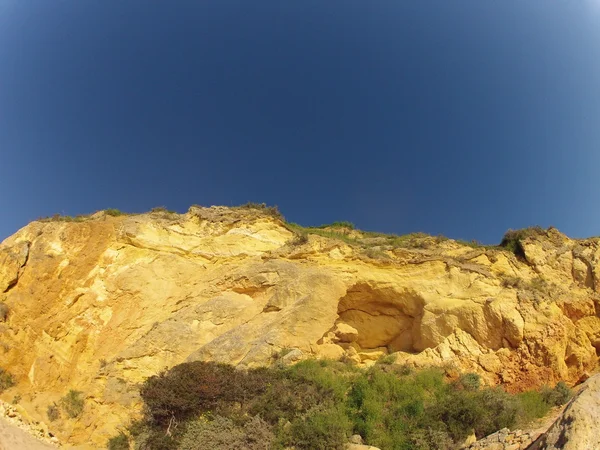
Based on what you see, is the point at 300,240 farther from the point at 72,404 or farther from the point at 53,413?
the point at 53,413

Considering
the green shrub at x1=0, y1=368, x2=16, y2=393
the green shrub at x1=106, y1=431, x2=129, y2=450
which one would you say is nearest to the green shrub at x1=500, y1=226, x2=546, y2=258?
the green shrub at x1=106, y1=431, x2=129, y2=450

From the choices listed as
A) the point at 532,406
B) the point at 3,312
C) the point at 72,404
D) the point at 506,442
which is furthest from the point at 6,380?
the point at 532,406

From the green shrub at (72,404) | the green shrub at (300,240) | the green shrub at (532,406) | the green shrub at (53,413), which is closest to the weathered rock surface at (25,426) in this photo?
the green shrub at (53,413)

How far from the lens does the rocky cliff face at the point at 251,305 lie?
523 inches

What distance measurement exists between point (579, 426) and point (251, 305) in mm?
11197

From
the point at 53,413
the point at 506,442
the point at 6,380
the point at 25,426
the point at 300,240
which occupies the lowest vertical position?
the point at 25,426

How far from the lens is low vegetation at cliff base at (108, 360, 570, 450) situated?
9930mm

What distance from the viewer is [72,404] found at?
1224 centimetres

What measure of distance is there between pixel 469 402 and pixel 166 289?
11156 mm

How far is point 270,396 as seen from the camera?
1115 cm

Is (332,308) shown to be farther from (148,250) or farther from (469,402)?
(148,250)

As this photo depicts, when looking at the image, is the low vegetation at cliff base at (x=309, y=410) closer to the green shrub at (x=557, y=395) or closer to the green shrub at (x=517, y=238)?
the green shrub at (x=557, y=395)

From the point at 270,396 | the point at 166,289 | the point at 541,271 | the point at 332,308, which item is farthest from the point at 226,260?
the point at 541,271

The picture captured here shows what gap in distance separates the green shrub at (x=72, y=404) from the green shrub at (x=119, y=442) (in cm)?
168
